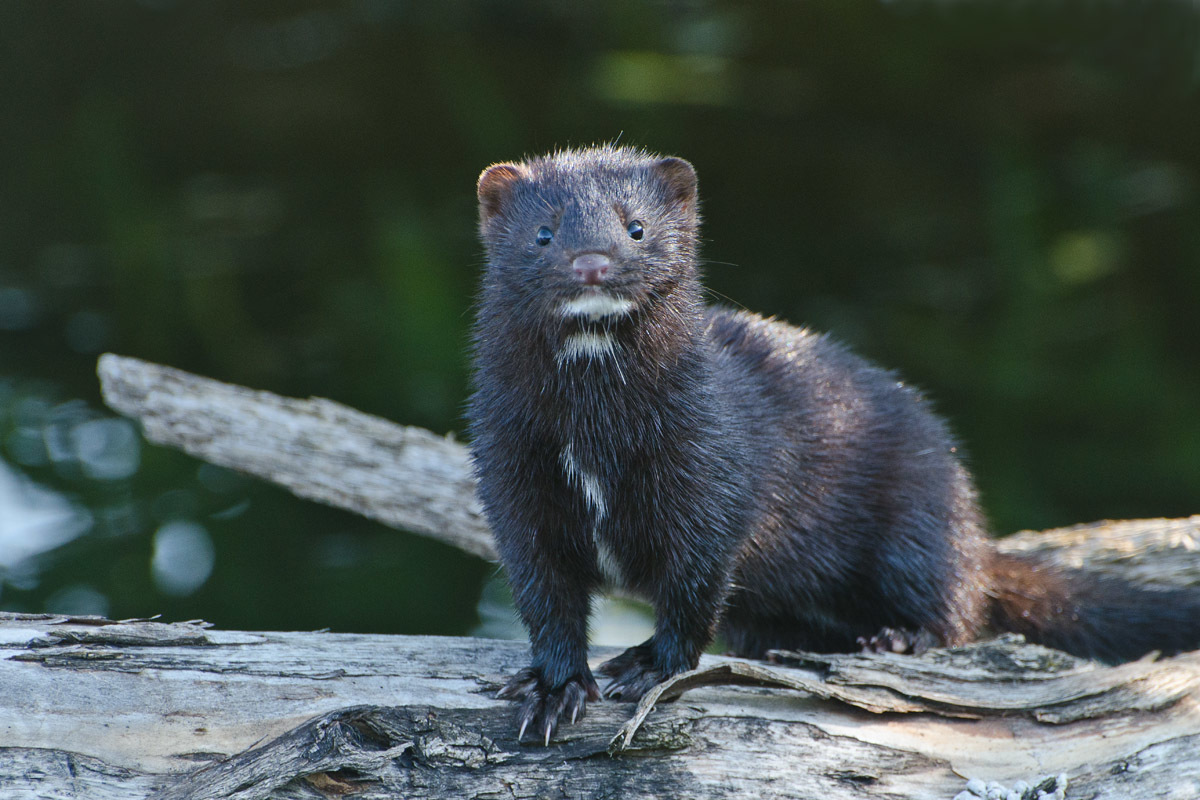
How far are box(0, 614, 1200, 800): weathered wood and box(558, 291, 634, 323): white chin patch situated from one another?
3.19ft

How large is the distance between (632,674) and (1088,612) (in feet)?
6.21

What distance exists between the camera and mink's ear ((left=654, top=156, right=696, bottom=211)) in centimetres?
342

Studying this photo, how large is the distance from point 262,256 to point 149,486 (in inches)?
76.2

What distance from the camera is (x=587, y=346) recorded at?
315cm

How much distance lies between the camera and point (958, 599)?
4074mm

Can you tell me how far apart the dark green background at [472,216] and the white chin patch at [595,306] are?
3.65m

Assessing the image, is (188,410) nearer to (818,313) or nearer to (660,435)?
(660,435)

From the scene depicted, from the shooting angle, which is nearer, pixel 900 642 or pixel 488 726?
pixel 488 726

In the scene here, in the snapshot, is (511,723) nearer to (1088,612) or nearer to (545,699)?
(545,699)

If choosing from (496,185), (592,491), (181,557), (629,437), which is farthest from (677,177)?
(181,557)

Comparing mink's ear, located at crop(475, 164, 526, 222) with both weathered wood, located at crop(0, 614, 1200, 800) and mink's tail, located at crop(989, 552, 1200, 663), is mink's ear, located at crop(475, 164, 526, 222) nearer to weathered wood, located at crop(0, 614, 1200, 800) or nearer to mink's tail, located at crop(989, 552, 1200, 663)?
weathered wood, located at crop(0, 614, 1200, 800)

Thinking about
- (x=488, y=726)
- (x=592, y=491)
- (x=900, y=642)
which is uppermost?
(x=592, y=491)

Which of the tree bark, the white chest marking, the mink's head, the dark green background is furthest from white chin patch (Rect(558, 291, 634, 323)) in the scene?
the dark green background

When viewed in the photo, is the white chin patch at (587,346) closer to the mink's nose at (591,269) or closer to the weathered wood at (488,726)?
the mink's nose at (591,269)
